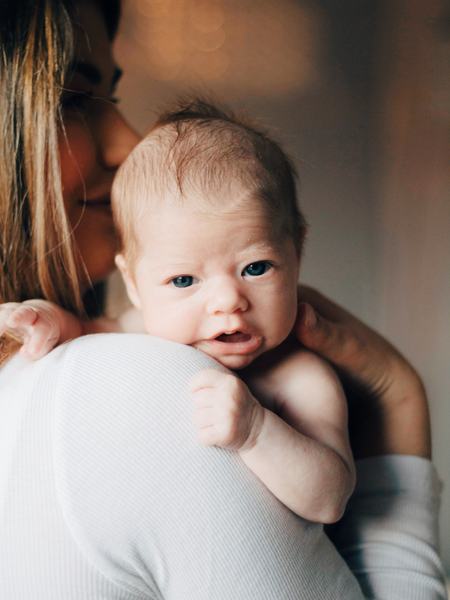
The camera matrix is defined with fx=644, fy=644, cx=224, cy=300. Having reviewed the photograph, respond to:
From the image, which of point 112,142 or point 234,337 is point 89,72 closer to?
point 112,142

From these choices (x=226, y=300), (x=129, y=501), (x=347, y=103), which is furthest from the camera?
(x=347, y=103)

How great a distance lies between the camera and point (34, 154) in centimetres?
80

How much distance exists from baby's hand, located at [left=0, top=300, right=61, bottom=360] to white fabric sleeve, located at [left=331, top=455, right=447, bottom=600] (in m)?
0.39

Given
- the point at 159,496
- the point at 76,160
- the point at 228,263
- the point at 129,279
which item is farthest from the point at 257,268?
the point at 76,160

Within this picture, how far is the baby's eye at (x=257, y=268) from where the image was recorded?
0.64 meters

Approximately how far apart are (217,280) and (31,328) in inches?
7.4

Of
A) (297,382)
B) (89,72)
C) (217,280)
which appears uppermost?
(89,72)

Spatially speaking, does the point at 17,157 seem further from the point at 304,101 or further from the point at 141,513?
the point at 304,101

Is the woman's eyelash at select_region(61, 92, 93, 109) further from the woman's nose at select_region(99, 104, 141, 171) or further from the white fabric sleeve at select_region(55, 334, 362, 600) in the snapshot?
the white fabric sleeve at select_region(55, 334, 362, 600)

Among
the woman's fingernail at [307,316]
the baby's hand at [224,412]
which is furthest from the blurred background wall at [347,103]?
the baby's hand at [224,412]

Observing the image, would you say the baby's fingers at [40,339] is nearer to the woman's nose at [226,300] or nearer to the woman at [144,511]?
the woman at [144,511]

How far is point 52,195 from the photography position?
0.81m

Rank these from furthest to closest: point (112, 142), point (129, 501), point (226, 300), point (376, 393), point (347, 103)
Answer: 1. point (347, 103)
2. point (112, 142)
3. point (376, 393)
4. point (226, 300)
5. point (129, 501)

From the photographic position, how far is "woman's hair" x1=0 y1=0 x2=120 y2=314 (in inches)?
30.3
